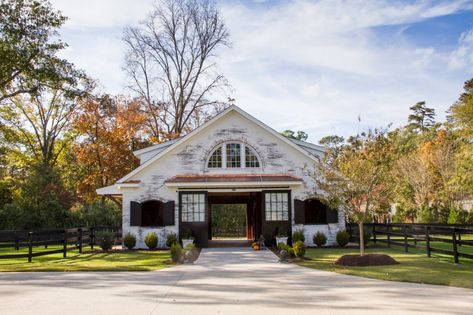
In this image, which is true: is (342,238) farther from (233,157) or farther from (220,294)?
(220,294)

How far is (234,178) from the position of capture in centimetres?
1994

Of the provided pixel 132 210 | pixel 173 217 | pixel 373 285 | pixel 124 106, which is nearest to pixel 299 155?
pixel 173 217

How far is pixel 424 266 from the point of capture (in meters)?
12.5

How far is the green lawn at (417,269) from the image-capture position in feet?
33.1

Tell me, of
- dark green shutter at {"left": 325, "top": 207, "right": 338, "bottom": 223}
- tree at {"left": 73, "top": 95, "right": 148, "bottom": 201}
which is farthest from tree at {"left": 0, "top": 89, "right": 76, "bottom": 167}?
dark green shutter at {"left": 325, "top": 207, "right": 338, "bottom": 223}

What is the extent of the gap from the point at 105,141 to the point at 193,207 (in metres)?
14.0

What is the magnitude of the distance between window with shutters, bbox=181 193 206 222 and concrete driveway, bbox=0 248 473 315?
26.5 feet

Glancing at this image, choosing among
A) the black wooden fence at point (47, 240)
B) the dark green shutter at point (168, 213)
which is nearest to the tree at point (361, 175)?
the dark green shutter at point (168, 213)

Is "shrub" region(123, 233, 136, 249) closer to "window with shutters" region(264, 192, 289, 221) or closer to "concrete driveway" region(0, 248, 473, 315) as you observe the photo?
"window with shutters" region(264, 192, 289, 221)

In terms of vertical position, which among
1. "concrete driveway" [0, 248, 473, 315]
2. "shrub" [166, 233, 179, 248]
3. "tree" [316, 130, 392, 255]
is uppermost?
"tree" [316, 130, 392, 255]

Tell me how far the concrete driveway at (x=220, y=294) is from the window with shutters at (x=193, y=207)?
8.09 m

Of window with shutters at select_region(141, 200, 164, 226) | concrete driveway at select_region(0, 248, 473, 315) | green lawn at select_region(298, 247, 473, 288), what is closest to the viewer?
concrete driveway at select_region(0, 248, 473, 315)

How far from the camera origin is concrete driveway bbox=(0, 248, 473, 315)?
23.6 ft

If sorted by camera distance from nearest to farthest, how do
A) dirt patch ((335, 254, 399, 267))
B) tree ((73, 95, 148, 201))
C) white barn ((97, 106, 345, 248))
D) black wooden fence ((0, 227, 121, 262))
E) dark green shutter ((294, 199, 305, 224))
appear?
1. dirt patch ((335, 254, 399, 267))
2. black wooden fence ((0, 227, 121, 262))
3. white barn ((97, 106, 345, 248))
4. dark green shutter ((294, 199, 305, 224))
5. tree ((73, 95, 148, 201))
